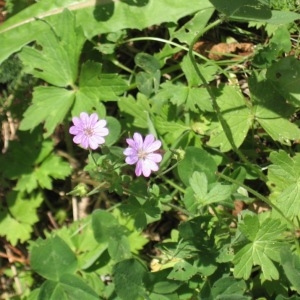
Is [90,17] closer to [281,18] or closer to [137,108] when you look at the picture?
[137,108]

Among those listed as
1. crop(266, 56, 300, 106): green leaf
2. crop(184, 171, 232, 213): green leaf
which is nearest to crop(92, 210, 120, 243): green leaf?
crop(184, 171, 232, 213): green leaf

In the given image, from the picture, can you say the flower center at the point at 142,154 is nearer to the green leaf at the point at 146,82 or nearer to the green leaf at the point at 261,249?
the green leaf at the point at 261,249

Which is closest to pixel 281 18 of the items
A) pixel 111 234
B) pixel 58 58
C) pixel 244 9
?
pixel 244 9

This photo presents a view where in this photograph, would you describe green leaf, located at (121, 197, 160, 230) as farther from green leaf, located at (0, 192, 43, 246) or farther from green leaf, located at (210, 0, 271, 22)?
green leaf, located at (0, 192, 43, 246)

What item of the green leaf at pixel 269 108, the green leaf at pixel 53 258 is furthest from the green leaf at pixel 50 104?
the green leaf at pixel 269 108

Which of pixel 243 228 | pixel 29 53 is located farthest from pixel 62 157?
pixel 243 228
